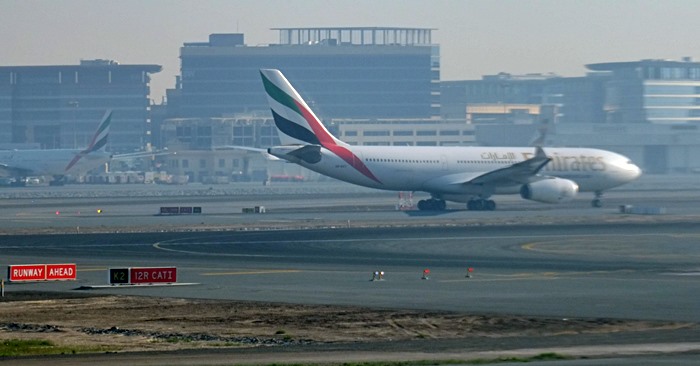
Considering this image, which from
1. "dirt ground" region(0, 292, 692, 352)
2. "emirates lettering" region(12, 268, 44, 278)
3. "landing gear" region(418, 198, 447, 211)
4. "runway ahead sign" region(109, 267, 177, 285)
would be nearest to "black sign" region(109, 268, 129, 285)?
"runway ahead sign" region(109, 267, 177, 285)

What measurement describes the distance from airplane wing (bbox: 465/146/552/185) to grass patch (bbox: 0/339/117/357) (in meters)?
59.8

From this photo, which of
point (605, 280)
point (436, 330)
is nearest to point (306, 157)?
point (605, 280)

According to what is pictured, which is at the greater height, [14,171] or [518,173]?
[14,171]

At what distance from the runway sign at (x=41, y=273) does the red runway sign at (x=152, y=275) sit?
3247 millimetres

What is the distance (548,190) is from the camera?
8762 cm

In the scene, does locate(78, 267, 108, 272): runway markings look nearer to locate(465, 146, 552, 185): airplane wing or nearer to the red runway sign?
the red runway sign

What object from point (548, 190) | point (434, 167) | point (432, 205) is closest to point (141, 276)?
point (434, 167)

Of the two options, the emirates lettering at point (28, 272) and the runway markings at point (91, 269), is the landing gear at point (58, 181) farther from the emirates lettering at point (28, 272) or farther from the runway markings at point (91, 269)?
the emirates lettering at point (28, 272)

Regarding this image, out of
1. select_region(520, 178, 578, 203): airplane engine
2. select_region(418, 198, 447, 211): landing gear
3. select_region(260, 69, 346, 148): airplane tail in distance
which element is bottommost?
select_region(418, 198, 447, 211): landing gear

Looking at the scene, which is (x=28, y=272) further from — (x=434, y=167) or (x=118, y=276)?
(x=434, y=167)

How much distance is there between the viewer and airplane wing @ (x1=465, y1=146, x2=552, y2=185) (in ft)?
282

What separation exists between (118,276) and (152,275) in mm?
1120

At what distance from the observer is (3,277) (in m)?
45.6

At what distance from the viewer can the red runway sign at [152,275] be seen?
1677 inches
